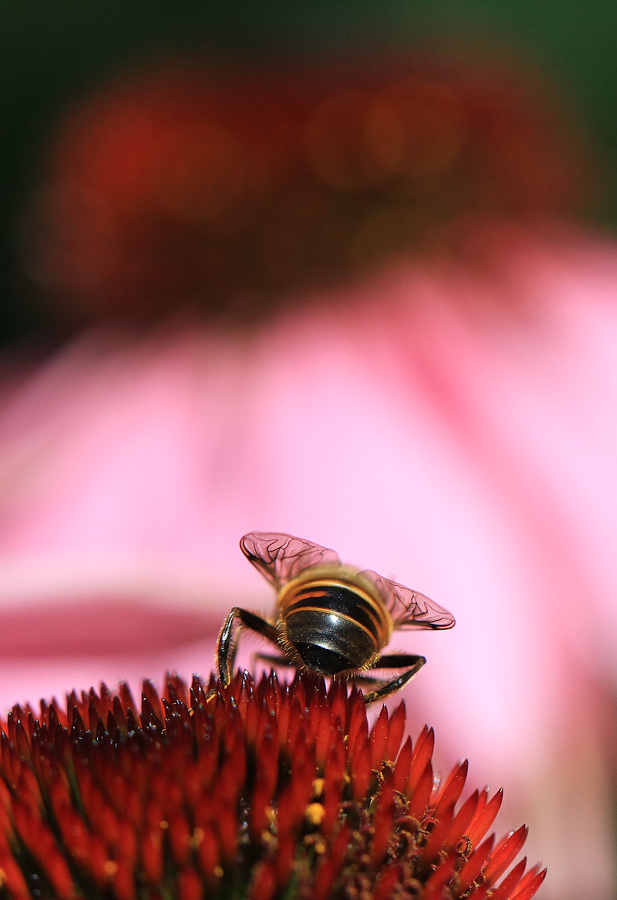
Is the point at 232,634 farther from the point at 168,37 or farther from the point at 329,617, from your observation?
the point at 168,37

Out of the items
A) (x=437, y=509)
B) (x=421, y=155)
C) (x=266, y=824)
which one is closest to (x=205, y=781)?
(x=266, y=824)

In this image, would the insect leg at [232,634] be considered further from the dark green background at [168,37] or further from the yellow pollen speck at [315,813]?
the dark green background at [168,37]

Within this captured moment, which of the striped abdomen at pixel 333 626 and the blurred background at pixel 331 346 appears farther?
the blurred background at pixel 331 346

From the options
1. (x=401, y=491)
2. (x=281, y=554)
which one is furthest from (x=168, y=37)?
(x=281, y=554)

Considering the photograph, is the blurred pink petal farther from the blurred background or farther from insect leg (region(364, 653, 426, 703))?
insect leg (region(364, 653, 426, 703))

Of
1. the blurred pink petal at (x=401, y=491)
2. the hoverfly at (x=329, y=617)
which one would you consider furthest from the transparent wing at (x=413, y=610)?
the blurred pink petal at (x=401, y=491)

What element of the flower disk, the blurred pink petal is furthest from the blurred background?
the flower disk

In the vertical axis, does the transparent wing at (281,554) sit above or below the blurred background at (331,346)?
below
